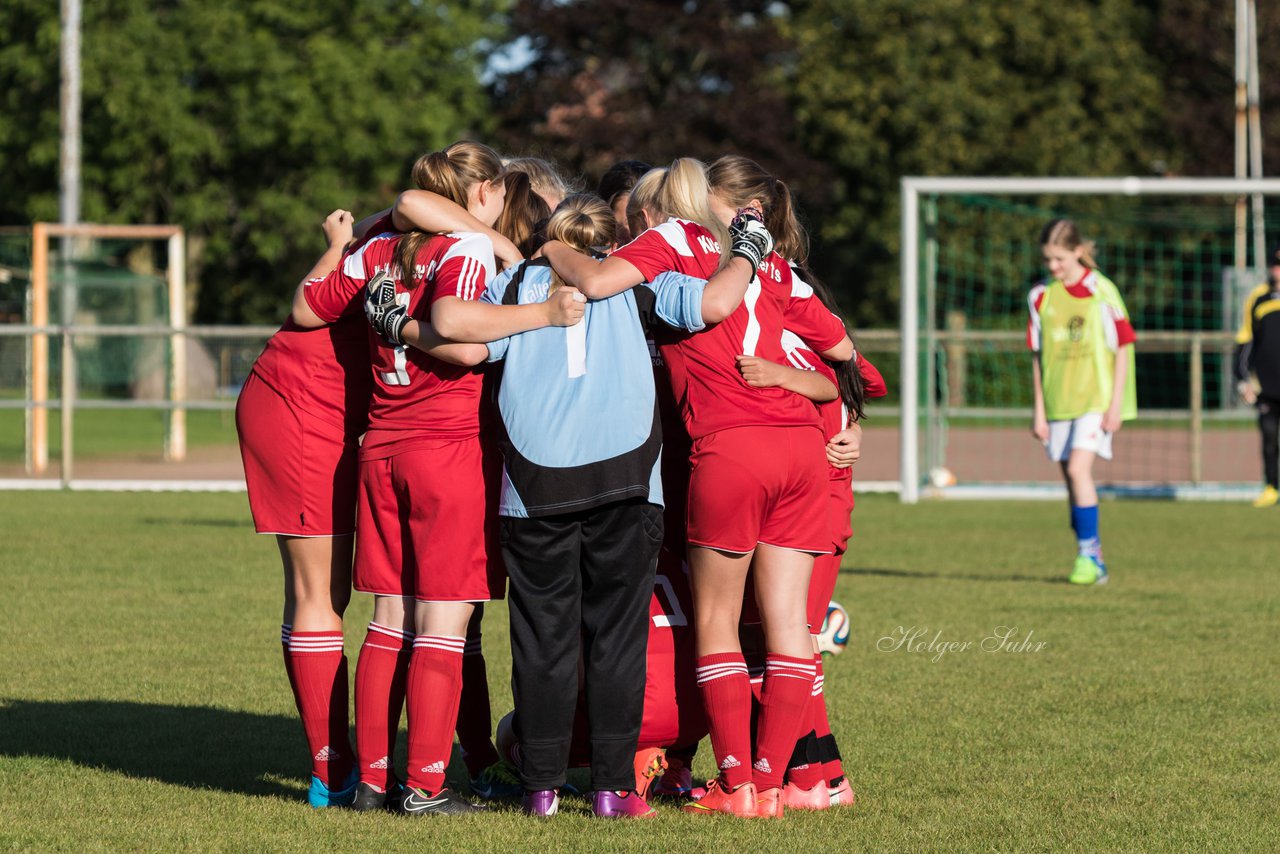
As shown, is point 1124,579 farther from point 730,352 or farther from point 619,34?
point 619,34

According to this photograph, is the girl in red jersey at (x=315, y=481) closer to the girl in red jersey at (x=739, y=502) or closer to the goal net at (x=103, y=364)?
the girl in red jersey at (x=739, y=502)

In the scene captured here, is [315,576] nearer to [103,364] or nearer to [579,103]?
[103,364]

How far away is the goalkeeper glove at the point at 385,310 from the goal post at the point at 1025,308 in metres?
10.7

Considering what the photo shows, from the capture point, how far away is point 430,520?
4.57 metres

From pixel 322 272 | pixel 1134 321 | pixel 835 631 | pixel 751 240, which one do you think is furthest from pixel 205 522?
pixel 1134 321

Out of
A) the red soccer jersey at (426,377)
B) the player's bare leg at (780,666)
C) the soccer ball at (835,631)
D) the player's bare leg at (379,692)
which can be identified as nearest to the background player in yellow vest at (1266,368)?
the soccer ball at (835,631)

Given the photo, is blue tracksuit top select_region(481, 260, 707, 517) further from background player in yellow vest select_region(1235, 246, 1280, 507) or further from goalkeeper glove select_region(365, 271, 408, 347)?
background player in yellow vest select_region(1235, 246, 1280, 507)

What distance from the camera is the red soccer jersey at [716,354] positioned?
467 cm

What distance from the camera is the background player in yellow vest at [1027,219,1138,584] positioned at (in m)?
9.88

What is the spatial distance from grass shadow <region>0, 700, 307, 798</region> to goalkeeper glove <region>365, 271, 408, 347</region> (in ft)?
4.82

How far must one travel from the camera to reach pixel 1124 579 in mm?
10109

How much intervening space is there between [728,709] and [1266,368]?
11.8 meters

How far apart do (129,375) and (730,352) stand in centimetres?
1389
